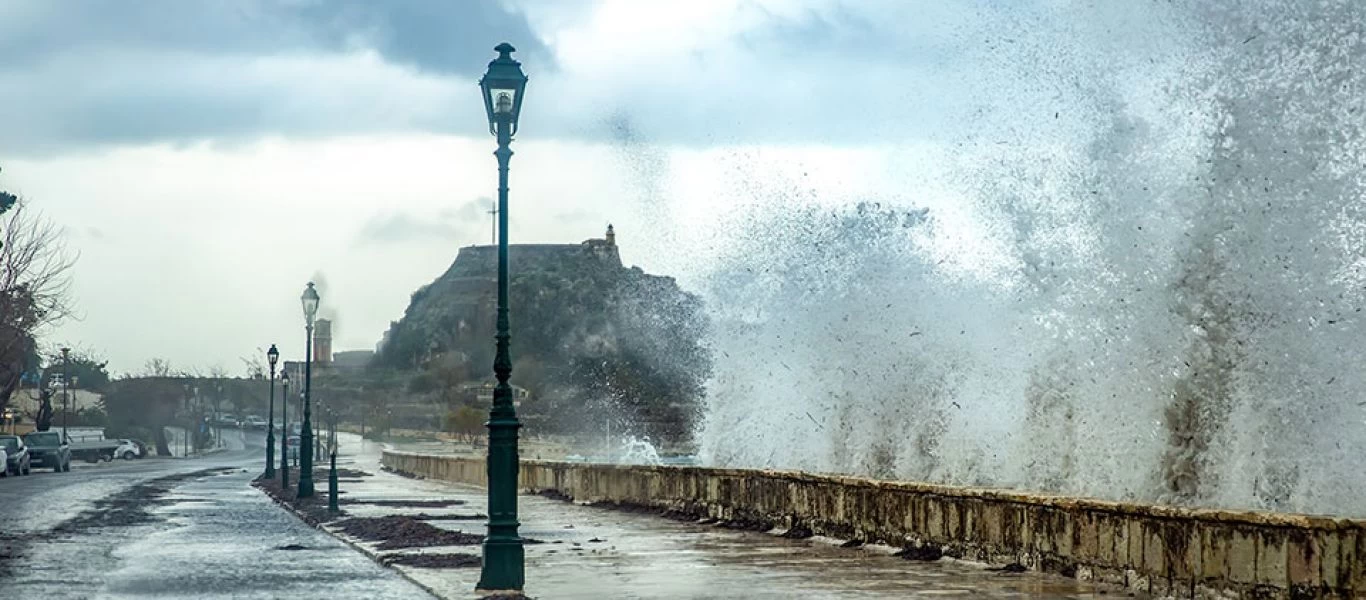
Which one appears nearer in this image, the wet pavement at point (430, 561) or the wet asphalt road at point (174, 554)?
the wet pavement at point (430, 561)

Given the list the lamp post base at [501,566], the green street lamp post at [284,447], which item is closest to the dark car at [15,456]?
the green street lamp post at [284,447]

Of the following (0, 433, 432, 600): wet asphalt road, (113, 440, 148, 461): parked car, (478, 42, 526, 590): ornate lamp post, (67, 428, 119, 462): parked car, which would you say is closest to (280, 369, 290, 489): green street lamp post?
(0, 433, 432, 600): wet asphalt road

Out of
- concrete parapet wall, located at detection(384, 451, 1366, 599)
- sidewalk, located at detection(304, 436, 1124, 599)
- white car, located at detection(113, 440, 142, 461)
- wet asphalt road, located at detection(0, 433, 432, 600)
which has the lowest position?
white car, located at detection(113, 440, 142, 461)

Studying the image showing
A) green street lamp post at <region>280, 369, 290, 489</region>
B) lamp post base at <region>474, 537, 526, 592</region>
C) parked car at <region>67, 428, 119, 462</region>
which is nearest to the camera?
lamp post base at <region>474, 537, 526, 592</region>

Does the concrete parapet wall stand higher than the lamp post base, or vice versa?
the concrete parapet wall

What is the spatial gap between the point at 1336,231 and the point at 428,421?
16211cm

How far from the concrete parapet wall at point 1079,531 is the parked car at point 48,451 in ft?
178

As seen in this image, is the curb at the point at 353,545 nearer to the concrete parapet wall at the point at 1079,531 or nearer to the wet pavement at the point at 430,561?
the wet pavement at the point at 430,561

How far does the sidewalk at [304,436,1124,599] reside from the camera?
53.3ft

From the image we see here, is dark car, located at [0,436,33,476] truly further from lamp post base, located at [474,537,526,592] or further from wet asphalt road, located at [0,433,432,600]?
lamp post base, located at [474,537,526,592]

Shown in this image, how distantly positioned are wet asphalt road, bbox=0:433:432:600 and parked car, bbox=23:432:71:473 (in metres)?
33.4

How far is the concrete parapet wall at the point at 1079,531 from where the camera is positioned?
12922 mm

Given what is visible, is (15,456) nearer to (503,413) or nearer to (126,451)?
(126,451)

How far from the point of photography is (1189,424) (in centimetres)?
1894
